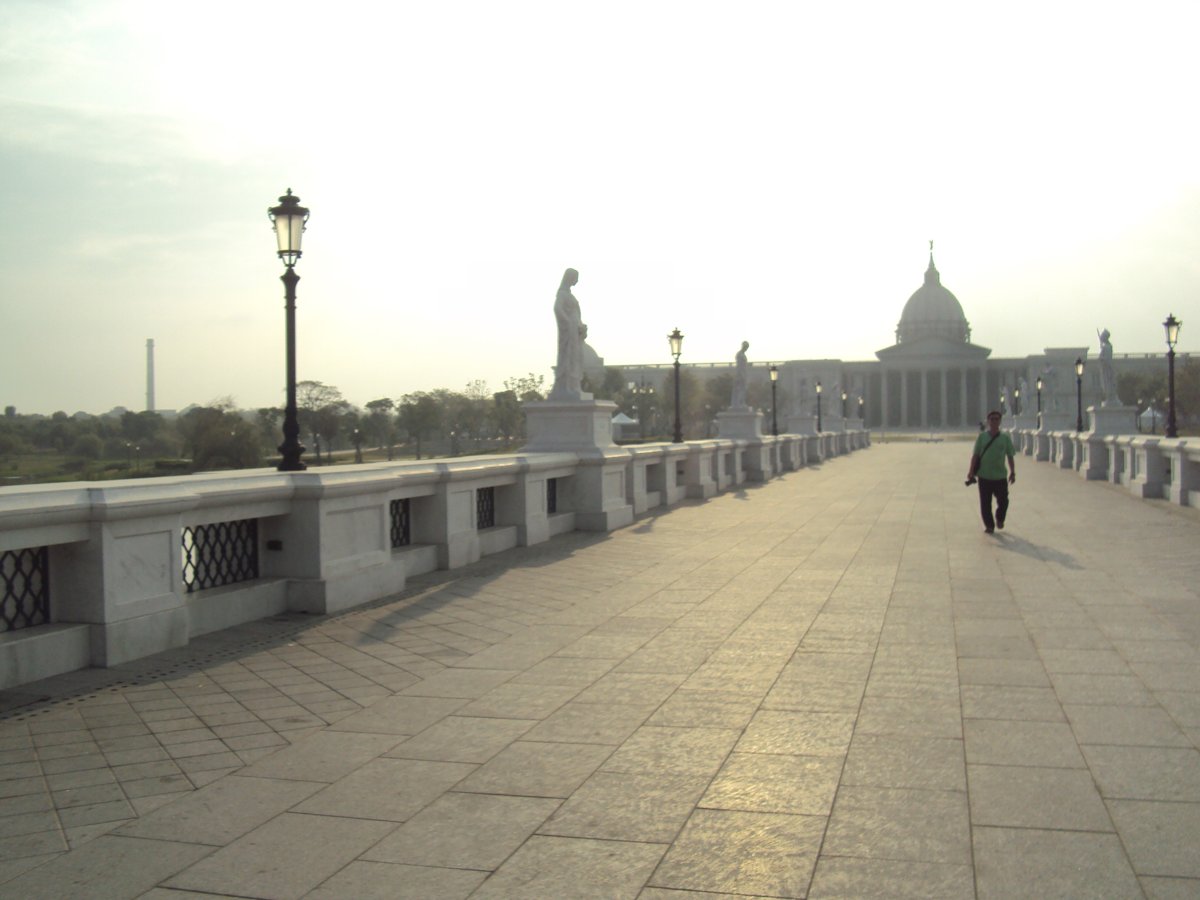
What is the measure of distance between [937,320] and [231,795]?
170565mm

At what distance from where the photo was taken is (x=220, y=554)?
9.39 metres

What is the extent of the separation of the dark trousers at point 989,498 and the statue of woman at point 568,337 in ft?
20.8

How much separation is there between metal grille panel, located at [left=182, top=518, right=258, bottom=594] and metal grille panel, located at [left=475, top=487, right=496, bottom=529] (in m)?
4.69

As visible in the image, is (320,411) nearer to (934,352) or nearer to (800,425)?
(800,425)

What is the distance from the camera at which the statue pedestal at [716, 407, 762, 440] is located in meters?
32.1

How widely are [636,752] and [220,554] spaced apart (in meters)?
4.90

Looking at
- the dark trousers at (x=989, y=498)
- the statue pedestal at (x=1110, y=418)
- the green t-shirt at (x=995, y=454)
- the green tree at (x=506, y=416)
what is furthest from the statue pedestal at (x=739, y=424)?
the green t-shirt at (x=995, y=454)

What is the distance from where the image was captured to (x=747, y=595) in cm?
1087

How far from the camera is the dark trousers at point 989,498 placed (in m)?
16.6

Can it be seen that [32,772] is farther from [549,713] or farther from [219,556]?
[219,556]

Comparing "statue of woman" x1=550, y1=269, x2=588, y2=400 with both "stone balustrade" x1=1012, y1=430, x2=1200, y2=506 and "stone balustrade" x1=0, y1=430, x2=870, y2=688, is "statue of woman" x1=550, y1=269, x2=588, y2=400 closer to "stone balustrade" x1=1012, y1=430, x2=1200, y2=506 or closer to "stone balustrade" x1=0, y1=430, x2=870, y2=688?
"stone balustrade" x1=0, y1=430, x2=870, y2=688

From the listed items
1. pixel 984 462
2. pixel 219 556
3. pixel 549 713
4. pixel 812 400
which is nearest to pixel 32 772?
pixel 549 713

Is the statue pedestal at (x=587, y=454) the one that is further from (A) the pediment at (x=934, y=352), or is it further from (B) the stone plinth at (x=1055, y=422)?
(A) the pediment at (x=934, y=352)

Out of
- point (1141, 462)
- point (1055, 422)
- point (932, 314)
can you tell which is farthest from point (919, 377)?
point (1141, 462)
